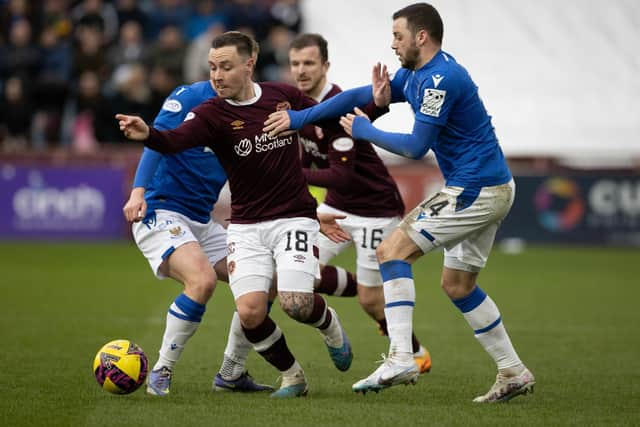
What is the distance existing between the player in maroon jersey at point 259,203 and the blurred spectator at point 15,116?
1348 cm

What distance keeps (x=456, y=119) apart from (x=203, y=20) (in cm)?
1463

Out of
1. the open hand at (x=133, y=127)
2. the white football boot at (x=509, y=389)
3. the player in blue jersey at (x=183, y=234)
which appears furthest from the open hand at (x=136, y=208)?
the white football boot at (x=509, y=389)

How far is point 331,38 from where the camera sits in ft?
Result: 68.2

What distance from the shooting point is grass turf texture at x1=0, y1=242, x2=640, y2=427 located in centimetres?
634

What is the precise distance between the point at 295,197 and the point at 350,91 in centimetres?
79

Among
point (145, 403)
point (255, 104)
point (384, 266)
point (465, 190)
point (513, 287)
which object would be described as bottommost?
point (513, 287)

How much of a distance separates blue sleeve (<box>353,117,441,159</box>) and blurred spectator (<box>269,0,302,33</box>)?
13821 mm

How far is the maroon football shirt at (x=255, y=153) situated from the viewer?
688 cm

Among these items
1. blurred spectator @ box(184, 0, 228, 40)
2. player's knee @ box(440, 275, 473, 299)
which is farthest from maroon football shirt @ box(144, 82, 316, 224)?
blurred spectator @ box(184, 0, 228, 40)

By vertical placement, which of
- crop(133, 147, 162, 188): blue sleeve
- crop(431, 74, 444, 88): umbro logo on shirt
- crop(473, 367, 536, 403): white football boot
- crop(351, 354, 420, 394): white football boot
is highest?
crop(431, 74, 444, 88): umbro logo on shirt

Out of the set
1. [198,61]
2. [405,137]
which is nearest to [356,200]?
[405,137]

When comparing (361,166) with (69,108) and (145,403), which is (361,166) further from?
(69,108)

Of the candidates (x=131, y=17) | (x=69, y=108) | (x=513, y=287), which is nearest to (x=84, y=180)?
(x=69, y=108)

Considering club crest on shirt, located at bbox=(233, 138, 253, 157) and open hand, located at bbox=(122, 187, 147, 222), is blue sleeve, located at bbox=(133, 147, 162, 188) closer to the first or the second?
open hand, located at bbox=(122, 187, 147, 222)
